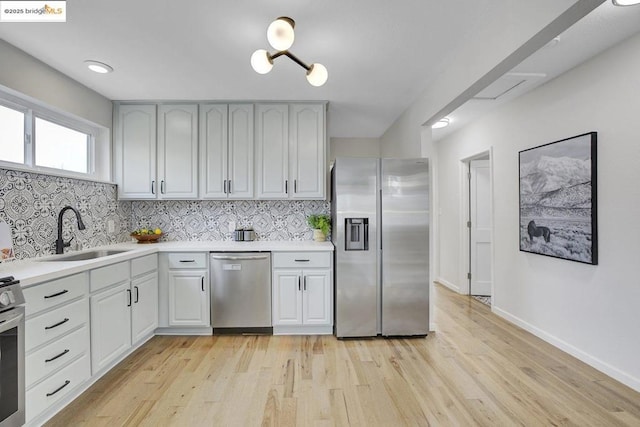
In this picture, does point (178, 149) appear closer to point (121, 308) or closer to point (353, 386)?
point (121, 308)

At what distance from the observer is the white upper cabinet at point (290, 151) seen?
3.34 metres

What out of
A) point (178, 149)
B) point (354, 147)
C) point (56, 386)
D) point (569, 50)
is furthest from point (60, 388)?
point (354, 147)

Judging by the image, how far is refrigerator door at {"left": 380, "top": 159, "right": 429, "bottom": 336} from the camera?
2979 millimetres

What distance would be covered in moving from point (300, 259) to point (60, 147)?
2455 millimetres

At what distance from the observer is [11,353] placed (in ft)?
4.95

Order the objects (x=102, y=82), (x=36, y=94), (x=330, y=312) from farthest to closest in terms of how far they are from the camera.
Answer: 1. (x=330, y=312)
2. (x=102, y=82)
3. (x=36, y=94)

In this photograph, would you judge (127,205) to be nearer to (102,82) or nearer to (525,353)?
(102,82)

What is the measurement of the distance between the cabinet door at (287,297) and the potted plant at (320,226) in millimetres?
609

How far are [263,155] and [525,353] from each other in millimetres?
3129

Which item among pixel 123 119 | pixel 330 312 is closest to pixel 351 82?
pixel 330 312

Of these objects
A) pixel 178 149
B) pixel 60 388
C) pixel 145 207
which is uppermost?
pixel 178 149

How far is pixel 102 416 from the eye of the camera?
1849 mm

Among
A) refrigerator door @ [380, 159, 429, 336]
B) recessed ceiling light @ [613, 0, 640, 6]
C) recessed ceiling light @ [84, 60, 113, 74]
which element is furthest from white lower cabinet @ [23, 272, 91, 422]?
recessed ceiling light @ [613, 0, 640, 6]

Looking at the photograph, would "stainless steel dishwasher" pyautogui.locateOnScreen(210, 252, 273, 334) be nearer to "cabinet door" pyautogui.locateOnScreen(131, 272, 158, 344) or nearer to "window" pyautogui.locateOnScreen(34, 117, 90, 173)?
"cabinet door" pyautogui.locateOnScreen(131, 272, 158, 344)
